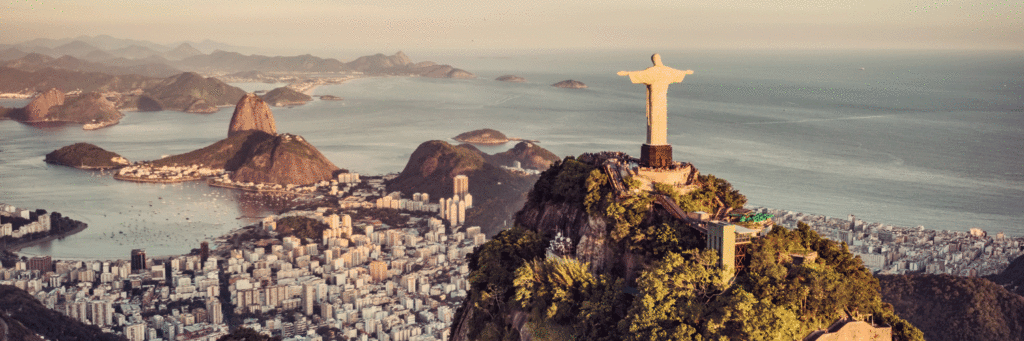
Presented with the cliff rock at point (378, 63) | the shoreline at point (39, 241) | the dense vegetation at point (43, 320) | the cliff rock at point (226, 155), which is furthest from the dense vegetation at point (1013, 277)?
the cliff rock at point (378, 63)

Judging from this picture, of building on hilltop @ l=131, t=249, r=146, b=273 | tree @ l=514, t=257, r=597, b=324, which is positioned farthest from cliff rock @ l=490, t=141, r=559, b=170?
tree @ l=514, t=257, r=597, b=324

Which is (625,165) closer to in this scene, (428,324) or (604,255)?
(604,255)

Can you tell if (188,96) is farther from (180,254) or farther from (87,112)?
(180,254)

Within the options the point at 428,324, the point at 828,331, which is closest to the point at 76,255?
the point at 428,324

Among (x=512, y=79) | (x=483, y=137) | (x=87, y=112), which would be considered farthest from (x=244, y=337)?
(x=512, y=79)

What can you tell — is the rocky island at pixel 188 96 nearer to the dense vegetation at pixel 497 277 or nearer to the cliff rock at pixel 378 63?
the cliff rock at pixel 378 63

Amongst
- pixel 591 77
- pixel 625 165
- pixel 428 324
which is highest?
pixel 591 77
